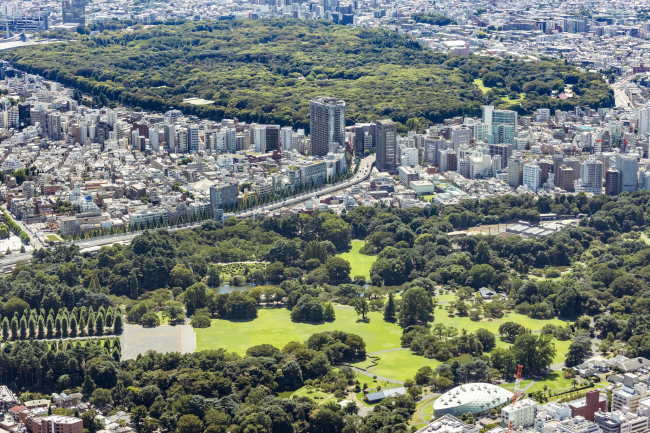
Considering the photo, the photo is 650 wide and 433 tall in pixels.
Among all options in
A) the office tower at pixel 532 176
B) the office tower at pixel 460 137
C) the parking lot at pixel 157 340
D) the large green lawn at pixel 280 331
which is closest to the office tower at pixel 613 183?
the office tower at pixel 532 176

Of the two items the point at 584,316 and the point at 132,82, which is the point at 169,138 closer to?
the point at 132,82

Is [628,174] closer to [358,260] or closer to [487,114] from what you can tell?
[487,114]

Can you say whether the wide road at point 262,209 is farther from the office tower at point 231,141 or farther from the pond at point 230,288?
the office tower at point 231,141

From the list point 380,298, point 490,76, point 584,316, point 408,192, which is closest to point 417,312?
point 380,298

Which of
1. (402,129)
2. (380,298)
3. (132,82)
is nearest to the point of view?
(380,298)

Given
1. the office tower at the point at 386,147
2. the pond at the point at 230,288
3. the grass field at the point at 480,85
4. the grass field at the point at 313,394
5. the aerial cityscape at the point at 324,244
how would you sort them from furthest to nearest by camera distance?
the grass field at the point at 480,85 < the office tower at the point at 386,147 < the pond at the point at 230,288 < the grass field at the point at 313,394 < the aerial cityscape at the point at 324,244

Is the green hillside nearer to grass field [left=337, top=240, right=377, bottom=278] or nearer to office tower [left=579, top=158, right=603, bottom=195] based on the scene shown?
office tower [left=579, top=158, right=603, bottom=195]
